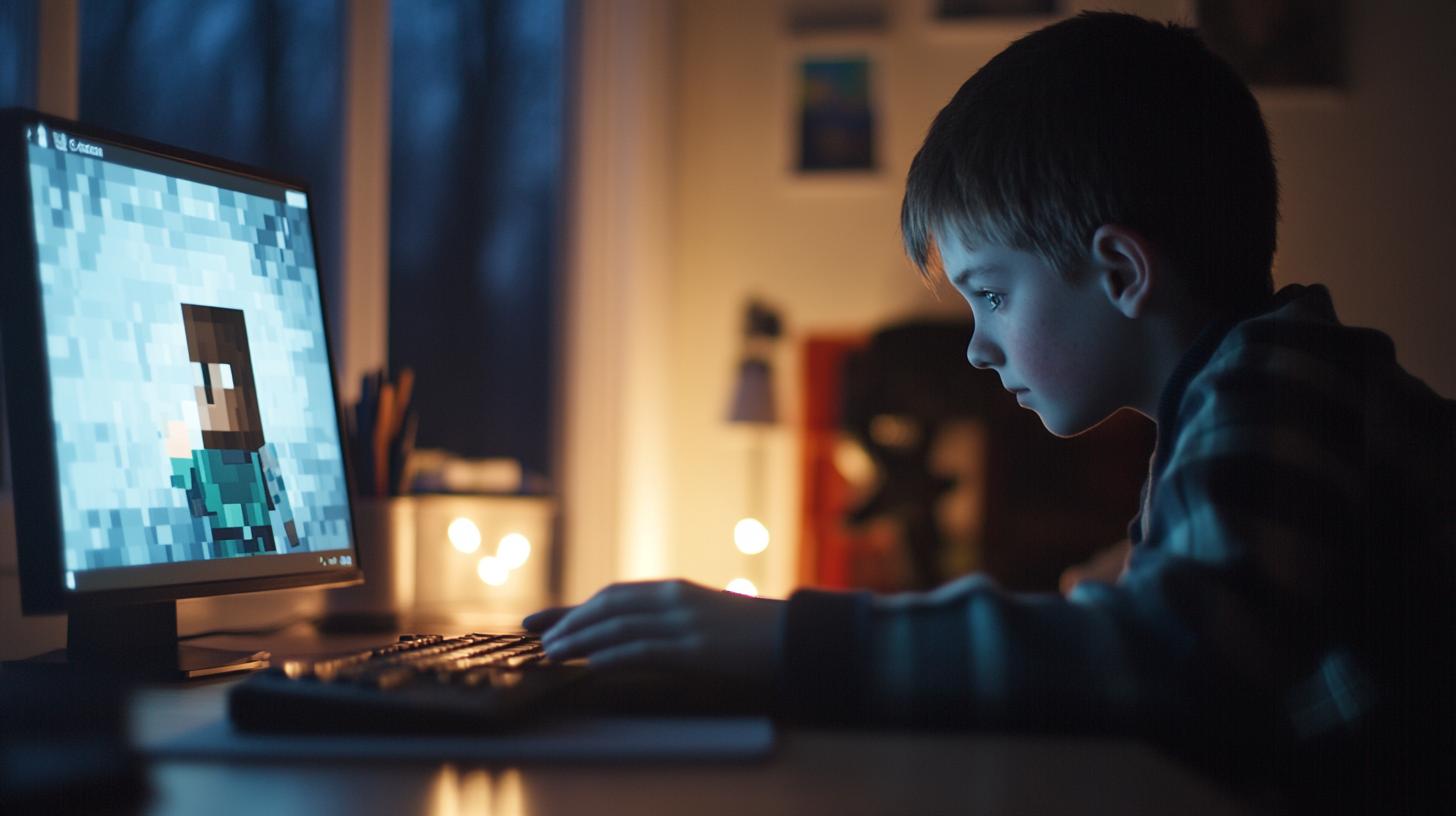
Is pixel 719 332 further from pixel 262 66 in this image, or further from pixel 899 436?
pixel 262 66

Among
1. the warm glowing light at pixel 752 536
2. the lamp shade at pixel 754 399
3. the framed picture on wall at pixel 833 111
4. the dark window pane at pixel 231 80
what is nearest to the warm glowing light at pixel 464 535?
the dark window pane at pixel 231 80

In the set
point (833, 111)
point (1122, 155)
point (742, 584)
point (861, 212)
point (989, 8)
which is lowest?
point (742, 584)

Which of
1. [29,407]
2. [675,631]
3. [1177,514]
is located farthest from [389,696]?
[1177,514]

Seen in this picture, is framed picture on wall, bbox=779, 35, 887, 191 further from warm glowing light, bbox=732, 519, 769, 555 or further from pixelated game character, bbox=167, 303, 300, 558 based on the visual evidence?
pixelated game character, bbox=167, 303, 300, 558

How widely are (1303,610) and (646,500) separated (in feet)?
8.31

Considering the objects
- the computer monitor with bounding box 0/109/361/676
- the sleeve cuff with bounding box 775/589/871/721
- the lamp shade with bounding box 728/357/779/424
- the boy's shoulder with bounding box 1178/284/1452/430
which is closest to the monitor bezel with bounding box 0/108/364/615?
the computer monitor with bounding box 0/109/361/676

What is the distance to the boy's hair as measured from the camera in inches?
31.1

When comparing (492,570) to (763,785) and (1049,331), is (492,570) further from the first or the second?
(763,785)

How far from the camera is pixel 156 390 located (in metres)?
0.75

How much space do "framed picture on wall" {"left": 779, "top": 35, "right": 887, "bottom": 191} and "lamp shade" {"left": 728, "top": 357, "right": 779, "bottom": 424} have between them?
674mm

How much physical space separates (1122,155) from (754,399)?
2.44 meters

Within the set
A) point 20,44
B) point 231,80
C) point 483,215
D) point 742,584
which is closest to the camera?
point 20,44

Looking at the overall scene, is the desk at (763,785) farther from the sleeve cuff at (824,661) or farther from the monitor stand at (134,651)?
the monitor stand at (134,651)

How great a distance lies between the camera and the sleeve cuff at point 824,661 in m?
0.56
